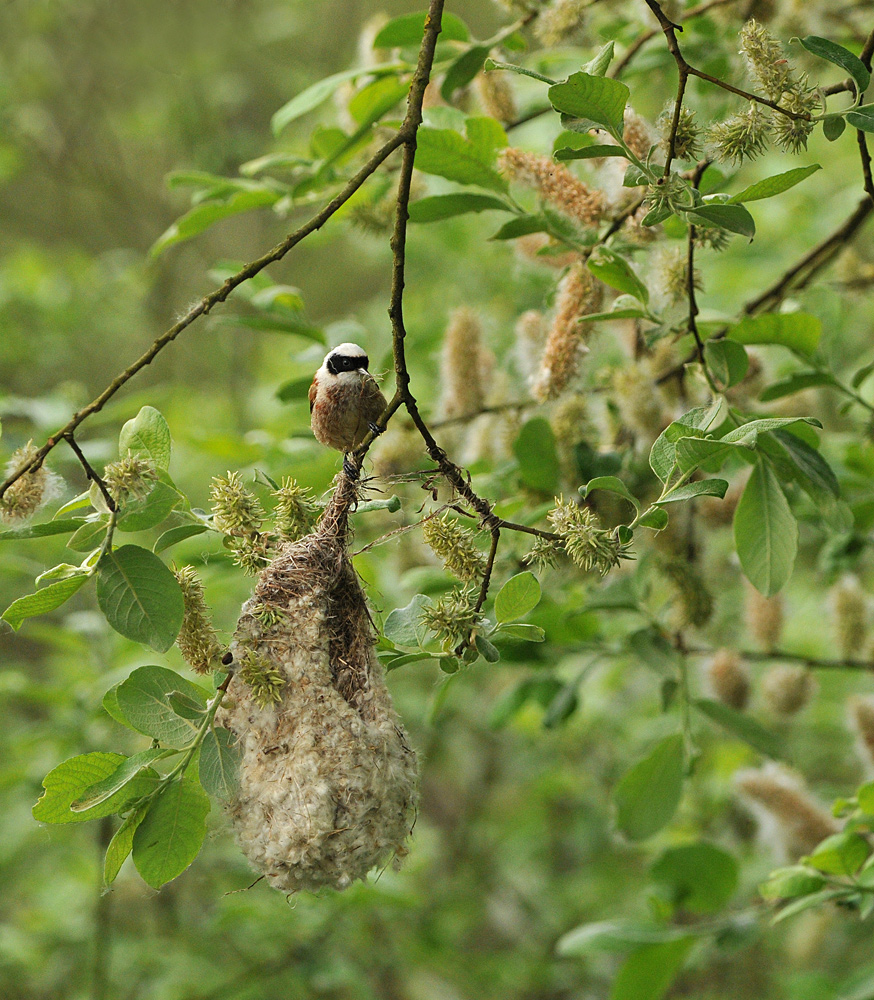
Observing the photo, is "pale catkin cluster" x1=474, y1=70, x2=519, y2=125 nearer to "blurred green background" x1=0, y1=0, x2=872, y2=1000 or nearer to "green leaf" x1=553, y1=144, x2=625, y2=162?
"blurred green background" x1=0, y1=0, x2=872, y2=1000

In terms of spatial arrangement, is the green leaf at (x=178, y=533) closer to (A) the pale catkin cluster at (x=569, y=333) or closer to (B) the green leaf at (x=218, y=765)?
(B) the green leaf at (x=218, y=765)

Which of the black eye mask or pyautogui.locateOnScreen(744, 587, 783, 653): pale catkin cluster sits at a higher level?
the black eye mask

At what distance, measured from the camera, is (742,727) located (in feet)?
6.77

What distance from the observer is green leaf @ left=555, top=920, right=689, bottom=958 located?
80.9 inches

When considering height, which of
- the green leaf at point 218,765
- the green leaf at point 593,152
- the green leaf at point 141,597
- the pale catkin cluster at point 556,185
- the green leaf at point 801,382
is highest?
the green leaf at point 593,152

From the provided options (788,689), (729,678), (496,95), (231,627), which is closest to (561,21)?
(496,95)

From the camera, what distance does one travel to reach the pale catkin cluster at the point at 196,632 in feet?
3.99

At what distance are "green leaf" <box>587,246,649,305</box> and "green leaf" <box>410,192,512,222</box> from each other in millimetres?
244

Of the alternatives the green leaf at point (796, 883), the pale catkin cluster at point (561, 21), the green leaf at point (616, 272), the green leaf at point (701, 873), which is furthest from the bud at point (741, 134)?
the green leaf at point (701, 873)

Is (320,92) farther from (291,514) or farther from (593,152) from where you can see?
(291,514)

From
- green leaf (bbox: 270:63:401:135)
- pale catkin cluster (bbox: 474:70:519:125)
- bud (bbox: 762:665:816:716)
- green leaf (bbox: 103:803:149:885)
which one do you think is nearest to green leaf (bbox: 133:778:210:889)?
green leaf (bbox: 103:803:149:885)

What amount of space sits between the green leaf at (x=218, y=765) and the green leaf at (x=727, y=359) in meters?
0.91

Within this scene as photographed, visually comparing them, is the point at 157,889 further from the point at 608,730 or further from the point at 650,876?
the point at 608,730

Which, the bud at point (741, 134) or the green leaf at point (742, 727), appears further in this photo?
the green leaf at point (742, 727)
